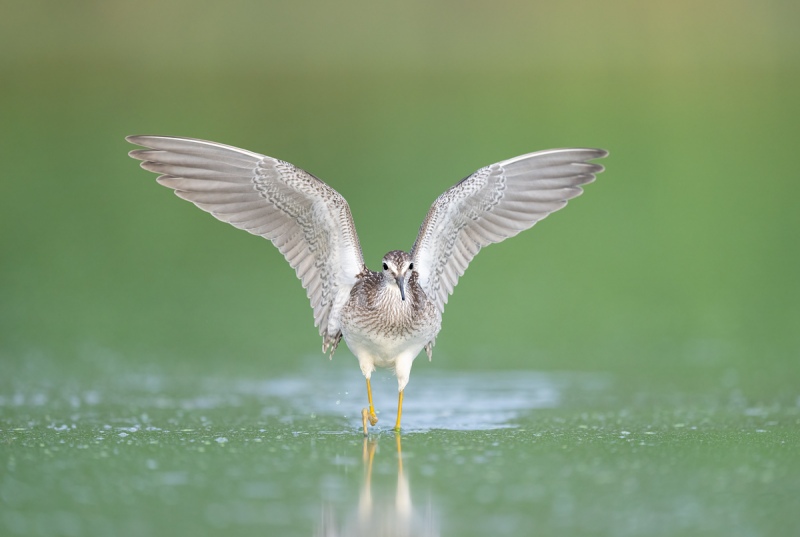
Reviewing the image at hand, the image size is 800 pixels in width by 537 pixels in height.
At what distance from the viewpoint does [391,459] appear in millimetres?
6793

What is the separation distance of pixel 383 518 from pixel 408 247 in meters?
7.59

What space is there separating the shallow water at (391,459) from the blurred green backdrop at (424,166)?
1010 millimetres

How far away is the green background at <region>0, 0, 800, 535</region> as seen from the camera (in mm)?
6172

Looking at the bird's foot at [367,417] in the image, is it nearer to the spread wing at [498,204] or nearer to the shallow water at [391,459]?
the shallow water at [391,459]

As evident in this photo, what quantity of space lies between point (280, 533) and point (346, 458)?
163cm

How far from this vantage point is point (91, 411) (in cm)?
834

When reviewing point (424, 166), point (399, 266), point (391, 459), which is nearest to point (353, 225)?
point (399, 266)

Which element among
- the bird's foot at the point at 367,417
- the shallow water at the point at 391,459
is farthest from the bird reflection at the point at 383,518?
the bird's foot at the point at 367,417

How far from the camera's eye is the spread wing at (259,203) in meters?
8.52

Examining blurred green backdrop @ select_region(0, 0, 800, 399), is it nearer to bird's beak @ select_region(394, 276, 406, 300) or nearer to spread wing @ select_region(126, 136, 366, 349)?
spread wing @ select_region(126, 136, 366, 349)

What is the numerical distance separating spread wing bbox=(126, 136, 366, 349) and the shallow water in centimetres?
90

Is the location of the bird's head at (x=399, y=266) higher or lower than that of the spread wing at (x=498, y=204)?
lower

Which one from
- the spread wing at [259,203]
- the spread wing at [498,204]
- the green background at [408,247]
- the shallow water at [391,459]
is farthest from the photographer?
the spread wing at [498,204]

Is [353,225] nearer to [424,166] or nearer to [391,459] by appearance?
[391,459]
